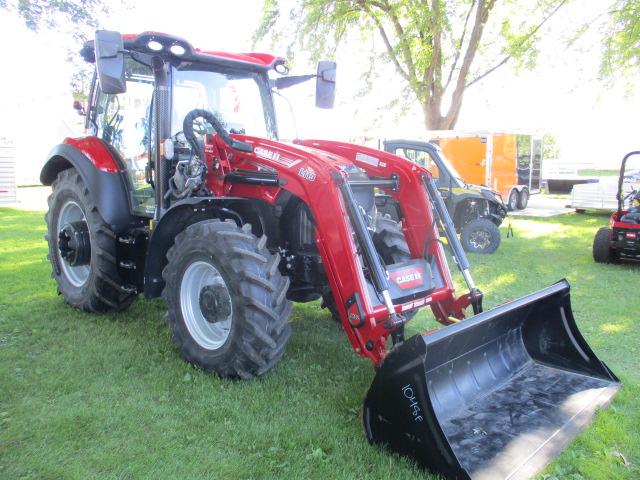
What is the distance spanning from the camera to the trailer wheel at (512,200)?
16181 mm

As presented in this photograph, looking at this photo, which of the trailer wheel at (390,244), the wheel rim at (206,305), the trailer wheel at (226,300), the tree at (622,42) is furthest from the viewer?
the tree at (622,42)

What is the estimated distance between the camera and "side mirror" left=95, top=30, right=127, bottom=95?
11.0ft

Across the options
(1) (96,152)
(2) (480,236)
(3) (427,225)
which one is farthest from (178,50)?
(2) (480,236)

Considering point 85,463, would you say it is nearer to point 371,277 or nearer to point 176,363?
point 176,363

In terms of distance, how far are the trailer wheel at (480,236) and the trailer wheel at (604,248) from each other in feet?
4.98

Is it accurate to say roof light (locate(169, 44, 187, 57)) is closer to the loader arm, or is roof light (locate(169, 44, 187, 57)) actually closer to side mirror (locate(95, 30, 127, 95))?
Answer: side mirror (locate(95, 30, 127, 95))

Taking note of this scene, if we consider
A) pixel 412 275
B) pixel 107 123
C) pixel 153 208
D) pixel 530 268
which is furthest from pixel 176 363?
pixel 530 268

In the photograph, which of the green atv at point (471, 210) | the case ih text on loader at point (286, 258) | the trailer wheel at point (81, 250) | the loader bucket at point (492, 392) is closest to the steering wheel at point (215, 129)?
the case ih text on loader at point (286, 258)

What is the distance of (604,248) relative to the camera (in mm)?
8102

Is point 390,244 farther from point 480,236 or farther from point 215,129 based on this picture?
point 480,236

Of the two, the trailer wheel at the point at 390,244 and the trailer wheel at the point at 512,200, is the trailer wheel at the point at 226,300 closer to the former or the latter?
the trailer wheel at the point at 390,244

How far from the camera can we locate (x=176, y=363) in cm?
386

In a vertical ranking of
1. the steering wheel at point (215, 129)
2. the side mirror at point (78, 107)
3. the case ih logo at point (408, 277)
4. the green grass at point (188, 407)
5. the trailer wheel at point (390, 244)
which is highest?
the side mirror at point (78, 107)

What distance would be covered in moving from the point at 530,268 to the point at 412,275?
198 inches
